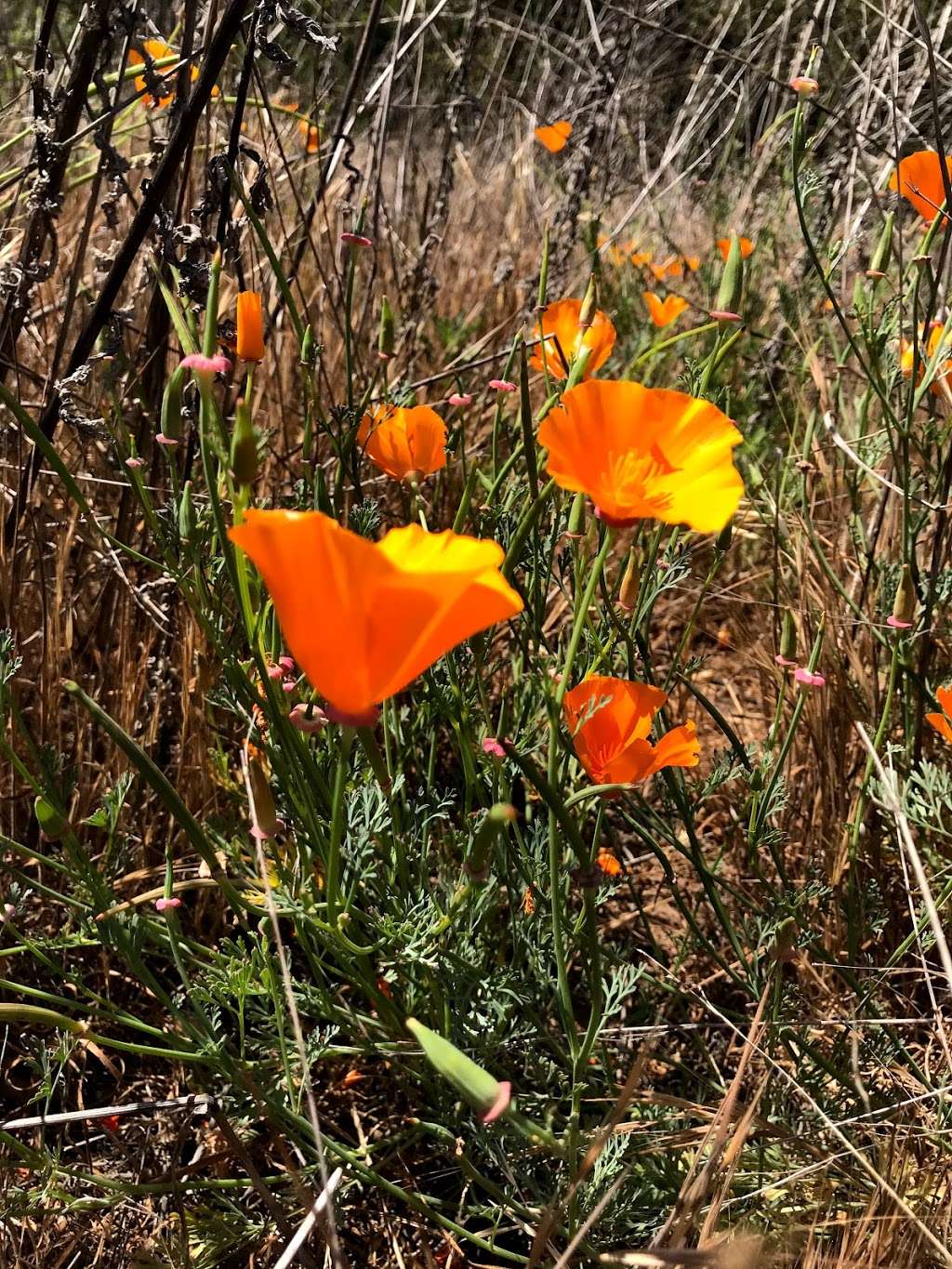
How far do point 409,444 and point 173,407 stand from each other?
0.97ft

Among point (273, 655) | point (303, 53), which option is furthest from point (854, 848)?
point (303, 53)

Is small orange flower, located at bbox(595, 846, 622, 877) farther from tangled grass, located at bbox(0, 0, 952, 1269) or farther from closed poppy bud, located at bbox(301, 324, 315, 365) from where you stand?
closed poppy bud, located at bbox(301, 324, 315, 365)

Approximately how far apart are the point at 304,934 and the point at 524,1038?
27cm

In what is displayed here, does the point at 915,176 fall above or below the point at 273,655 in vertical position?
above

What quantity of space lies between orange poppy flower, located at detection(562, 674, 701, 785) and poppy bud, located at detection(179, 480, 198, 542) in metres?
0.38

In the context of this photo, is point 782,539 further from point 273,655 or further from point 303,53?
point 303,53

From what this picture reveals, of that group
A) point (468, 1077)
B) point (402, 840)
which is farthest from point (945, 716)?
point (468, 1077)

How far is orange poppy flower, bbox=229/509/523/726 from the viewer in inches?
22.4

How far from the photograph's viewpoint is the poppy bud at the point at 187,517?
89 cm

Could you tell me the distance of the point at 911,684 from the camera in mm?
1312

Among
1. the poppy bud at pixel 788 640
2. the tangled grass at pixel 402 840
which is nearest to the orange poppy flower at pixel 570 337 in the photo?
Result: the tangled grass at pixel 402 840

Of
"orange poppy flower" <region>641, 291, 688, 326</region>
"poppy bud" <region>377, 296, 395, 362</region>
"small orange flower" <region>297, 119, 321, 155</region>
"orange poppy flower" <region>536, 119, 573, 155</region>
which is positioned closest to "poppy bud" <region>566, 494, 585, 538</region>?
"poppy bud" <region>377, 296, 395, 362</region>

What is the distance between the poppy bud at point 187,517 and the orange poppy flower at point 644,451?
332mm

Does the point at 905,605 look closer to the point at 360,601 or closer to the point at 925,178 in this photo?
the point at 925,178
